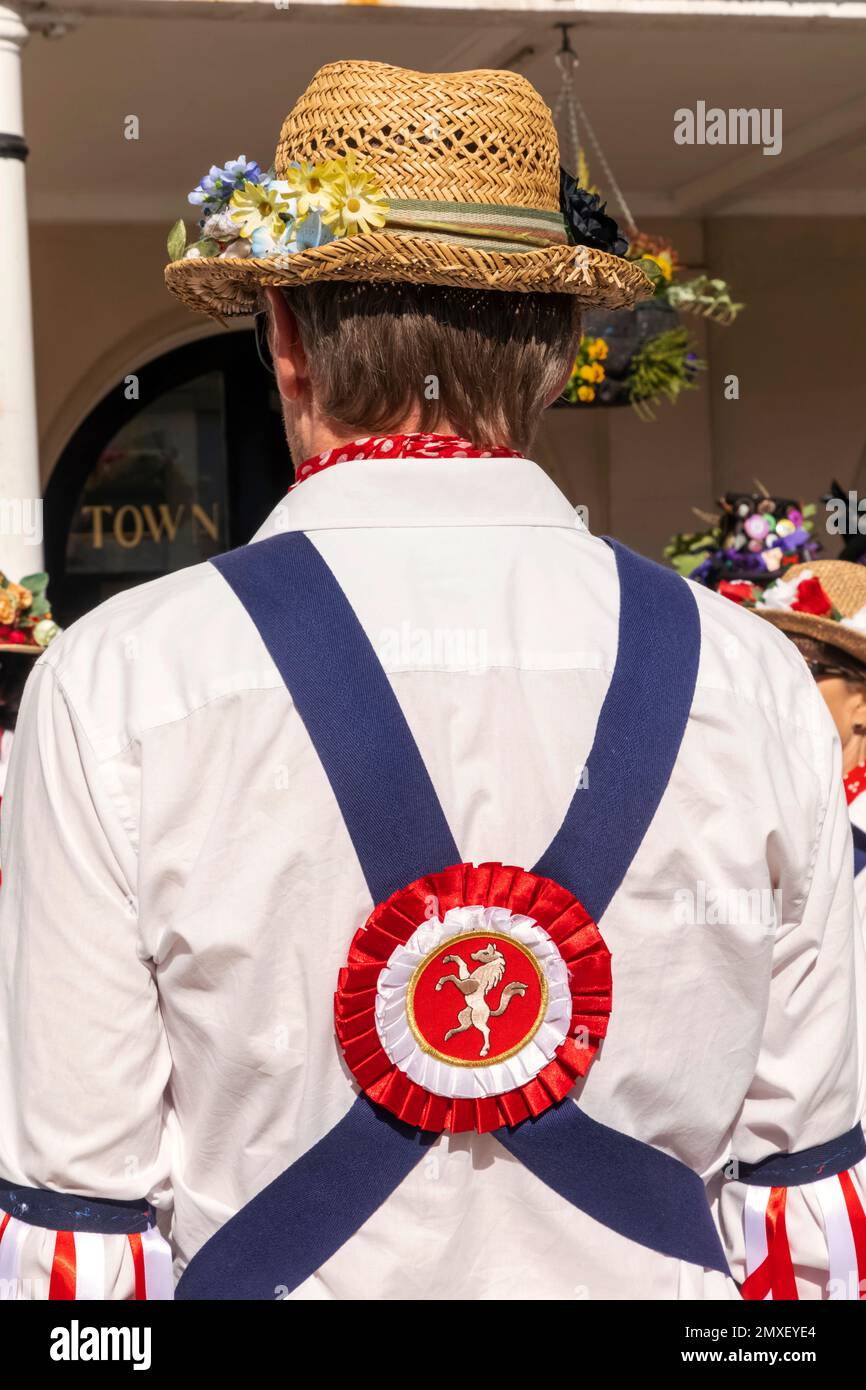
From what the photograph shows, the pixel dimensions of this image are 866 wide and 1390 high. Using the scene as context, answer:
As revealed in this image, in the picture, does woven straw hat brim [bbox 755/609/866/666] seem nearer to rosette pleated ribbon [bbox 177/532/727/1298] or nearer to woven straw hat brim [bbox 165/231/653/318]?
woven straw hat brim [bbox 165/231/653/318]

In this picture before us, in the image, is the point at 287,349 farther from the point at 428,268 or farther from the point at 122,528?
the point at 122,528

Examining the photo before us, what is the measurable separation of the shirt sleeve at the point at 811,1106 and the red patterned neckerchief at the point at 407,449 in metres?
0.37

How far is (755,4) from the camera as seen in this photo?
14.0 ft

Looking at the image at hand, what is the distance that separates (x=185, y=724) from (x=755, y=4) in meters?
3.79

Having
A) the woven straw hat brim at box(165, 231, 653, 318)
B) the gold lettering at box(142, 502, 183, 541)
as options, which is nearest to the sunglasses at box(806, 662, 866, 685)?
the woven straw hat brim at box(165, 231, 653, 318)

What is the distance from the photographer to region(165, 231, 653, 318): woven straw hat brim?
122 centimetres

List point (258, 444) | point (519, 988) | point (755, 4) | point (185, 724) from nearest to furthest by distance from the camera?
1. point (185, 724)
2. point (519, 988)
3. point (755, 4)
4. point (258, 444)

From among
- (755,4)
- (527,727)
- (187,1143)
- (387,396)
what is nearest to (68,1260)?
(187,1143)

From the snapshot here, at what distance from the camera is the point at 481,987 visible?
48.9 inches

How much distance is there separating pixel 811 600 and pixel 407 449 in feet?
7.76

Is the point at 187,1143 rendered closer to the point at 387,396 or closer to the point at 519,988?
the point at 519,988
